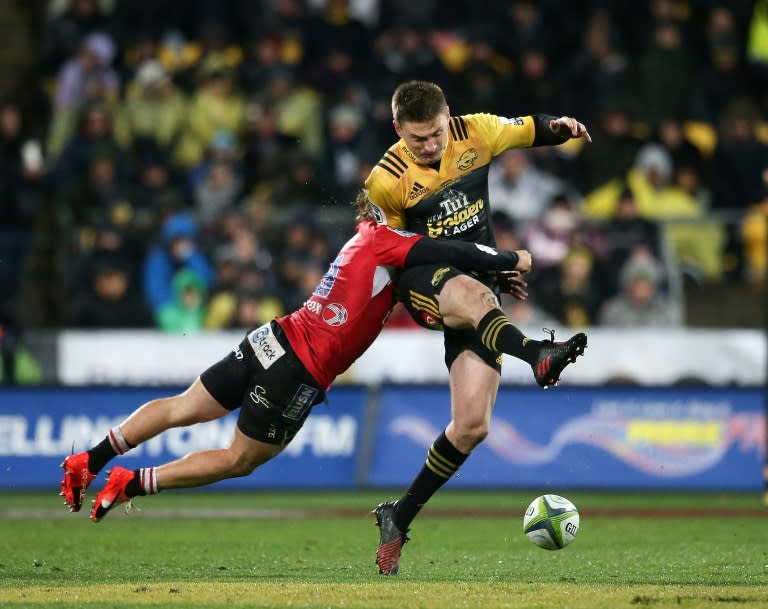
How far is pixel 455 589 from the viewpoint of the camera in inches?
300

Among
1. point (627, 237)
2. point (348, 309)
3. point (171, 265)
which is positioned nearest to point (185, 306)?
point (171, 265)

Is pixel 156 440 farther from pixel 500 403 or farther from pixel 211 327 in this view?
pixel 500 403

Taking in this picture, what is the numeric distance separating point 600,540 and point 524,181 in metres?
7.58

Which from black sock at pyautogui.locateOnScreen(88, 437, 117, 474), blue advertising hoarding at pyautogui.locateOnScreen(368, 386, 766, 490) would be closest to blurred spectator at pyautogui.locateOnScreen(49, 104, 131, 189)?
blue advertising hoarding at pyautogui.locateOnScreen(368, 386, 766, 490)

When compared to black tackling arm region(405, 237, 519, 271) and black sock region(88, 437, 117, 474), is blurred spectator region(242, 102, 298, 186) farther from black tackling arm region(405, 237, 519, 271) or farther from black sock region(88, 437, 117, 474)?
black tackling arm region(405, 237, 519, 271)

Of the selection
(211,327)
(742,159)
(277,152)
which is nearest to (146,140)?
(277,152)

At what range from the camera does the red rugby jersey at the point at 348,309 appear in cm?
882

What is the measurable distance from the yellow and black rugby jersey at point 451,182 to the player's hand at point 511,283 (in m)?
0.27

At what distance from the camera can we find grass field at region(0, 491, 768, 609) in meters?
7.29

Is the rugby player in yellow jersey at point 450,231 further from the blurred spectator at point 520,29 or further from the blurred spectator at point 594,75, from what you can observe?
the blurred spectator at point 520,29

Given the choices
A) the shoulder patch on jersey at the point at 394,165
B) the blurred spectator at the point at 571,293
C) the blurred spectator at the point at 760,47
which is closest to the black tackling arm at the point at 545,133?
the shoulder patch on jersey at the point at 394,165

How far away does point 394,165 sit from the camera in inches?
347

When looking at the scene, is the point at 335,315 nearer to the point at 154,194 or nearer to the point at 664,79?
the point at 154,194

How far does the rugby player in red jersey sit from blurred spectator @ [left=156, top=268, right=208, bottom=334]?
7.78 meters
